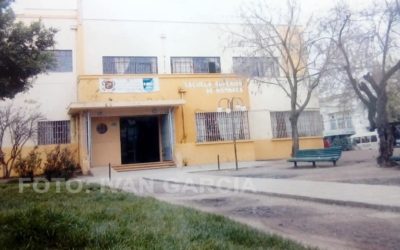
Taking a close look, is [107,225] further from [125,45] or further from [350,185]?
[125,45]

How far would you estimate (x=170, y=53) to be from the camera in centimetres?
2525

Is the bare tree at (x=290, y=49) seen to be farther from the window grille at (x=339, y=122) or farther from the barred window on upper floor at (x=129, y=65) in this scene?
the window grille at (x=339, y=122)

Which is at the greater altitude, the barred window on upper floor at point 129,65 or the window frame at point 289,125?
the barred window on upper floor at point 129,65

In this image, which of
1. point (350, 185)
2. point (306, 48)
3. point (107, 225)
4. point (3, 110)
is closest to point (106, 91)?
point (3, 110)

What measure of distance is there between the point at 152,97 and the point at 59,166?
A: 22.0ft

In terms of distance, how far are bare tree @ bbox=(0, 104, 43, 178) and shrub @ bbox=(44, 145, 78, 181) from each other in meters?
2.48

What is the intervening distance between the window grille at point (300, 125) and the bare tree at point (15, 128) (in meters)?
14.1

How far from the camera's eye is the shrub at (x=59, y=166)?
17094 mm

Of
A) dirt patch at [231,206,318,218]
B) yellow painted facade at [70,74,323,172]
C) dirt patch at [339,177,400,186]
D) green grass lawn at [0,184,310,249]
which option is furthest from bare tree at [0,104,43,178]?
dirt patch at [339,177,400,186]

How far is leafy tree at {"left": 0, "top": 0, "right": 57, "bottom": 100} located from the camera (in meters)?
10.3

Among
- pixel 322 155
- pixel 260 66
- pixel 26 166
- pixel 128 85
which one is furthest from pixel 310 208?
pixel 260 66

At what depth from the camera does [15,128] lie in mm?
19531

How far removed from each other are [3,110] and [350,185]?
1749 centimetres

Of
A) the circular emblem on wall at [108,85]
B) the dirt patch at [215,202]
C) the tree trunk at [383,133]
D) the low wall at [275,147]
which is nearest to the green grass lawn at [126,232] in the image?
the dirt patch at [215,202]
